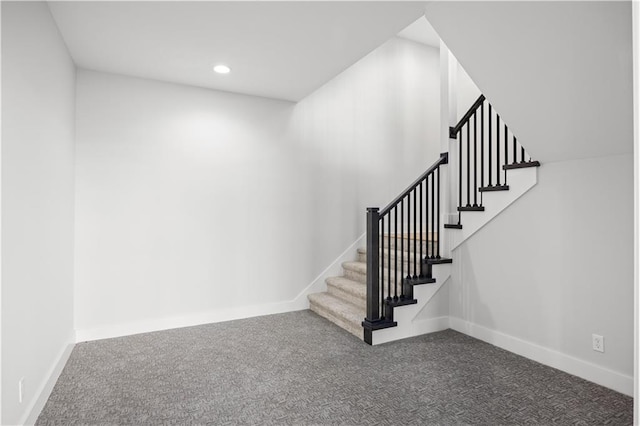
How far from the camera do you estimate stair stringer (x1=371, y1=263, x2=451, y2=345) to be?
11.1ft

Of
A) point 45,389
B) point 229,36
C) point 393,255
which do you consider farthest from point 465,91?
point 45,389

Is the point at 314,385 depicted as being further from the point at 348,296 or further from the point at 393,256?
the point at 393,256

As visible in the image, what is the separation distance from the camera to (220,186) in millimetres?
4074

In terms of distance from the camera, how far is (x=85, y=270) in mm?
3477

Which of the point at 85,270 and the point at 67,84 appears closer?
the point at 67,84

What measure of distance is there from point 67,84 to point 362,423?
341 cm

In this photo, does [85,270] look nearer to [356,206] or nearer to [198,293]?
[198,293]

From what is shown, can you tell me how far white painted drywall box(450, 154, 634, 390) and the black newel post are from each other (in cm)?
97

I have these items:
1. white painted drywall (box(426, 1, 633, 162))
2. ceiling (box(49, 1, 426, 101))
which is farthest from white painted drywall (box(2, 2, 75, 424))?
white painted drywall (box(426, 1, 633, 162))

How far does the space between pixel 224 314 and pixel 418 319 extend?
207 cm

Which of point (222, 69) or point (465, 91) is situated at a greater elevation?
point (465, 91)

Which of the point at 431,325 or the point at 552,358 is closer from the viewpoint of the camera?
the point at 552,358

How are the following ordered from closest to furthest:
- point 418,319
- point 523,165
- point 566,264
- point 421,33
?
1. point 566,264
2. point 523,165
3. point 418,319
4. point 421,33

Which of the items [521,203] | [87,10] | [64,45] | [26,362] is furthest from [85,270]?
[521,203]
